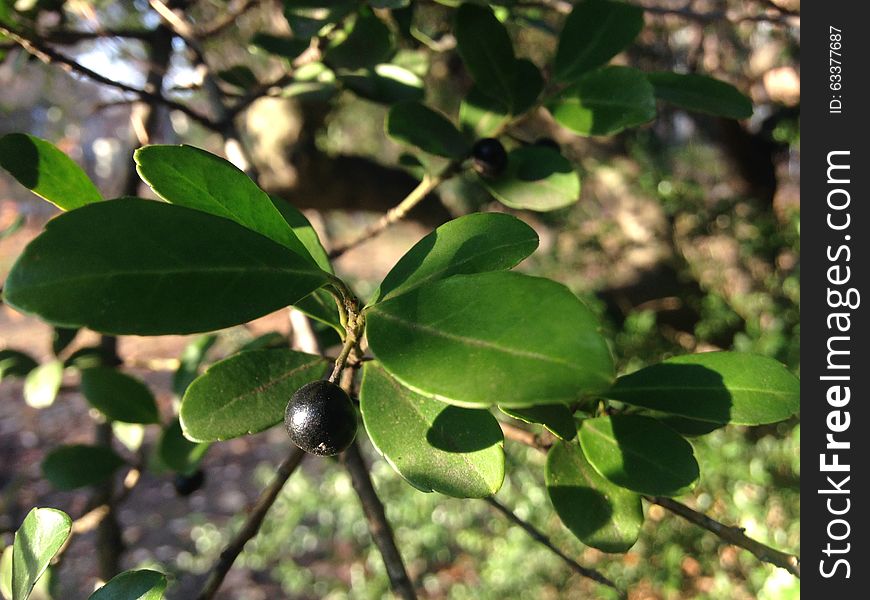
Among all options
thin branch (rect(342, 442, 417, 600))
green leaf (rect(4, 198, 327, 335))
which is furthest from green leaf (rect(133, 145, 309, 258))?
thin branch (rect(342, 442, 417, 600))

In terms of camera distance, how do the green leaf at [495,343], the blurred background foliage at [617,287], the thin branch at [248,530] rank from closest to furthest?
the green leaf at [495,343] → the thin branch at [248,530] → the blurred background foliage at [617,287]

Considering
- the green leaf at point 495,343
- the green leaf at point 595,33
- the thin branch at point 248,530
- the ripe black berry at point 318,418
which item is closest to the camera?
the green leaf at point 495,343

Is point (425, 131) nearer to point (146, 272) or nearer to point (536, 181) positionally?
point (536, 181)

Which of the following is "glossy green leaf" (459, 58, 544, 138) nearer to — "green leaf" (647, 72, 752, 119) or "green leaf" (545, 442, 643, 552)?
"green leaf" (647, 72, 752, 119)

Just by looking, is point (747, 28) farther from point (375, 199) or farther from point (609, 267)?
point (375, 199)
